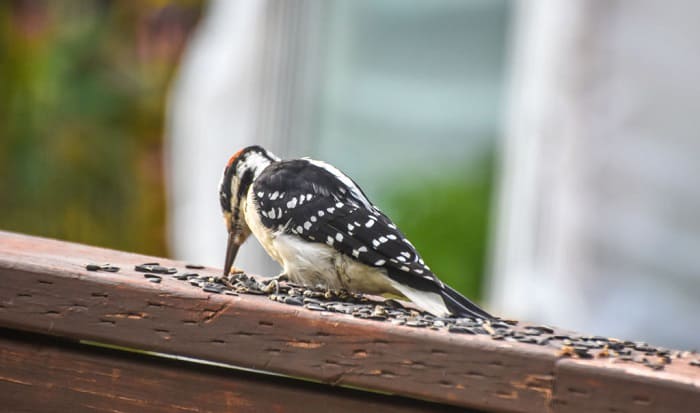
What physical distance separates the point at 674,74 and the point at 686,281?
0.99 metres

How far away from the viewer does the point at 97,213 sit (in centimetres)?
859

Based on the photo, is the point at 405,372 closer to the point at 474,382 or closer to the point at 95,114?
the point at 474,382

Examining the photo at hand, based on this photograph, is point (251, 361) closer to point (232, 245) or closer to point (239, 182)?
point (232, 245)

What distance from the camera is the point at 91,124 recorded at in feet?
28.3

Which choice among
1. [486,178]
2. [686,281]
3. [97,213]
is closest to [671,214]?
[686,281]

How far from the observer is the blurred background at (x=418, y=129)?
545 centimetres

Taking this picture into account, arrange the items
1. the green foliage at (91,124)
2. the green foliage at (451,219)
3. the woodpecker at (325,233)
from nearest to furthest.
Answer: the woodpecker at (325,233), the green foliage at (451,219), the green foliage at (91,124)

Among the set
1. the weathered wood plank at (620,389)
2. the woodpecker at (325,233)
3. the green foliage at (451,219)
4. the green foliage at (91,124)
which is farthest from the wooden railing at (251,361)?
the green foliage at (91,124)

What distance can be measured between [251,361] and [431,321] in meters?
0.29

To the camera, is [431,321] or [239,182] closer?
[431,321]

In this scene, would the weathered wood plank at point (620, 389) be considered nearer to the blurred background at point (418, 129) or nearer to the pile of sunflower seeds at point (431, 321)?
the pile of sunflower seeds at point (431, 321)

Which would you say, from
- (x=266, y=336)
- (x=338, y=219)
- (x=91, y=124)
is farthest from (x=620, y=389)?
(x=91, y=124)

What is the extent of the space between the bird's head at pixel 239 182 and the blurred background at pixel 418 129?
3008 mm

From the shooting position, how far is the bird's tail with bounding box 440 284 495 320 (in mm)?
2031
